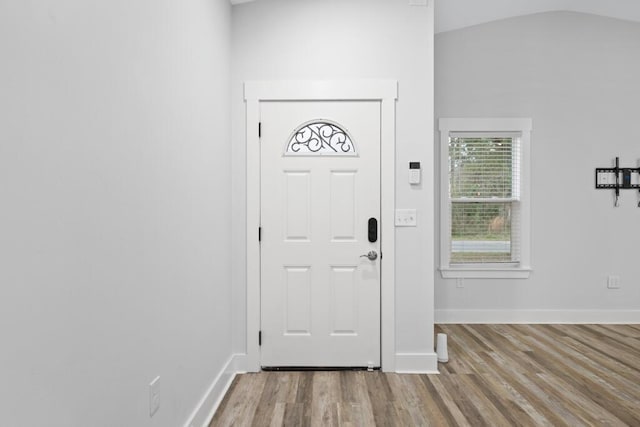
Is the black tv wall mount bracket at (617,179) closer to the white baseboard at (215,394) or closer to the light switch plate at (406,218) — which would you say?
the light switch plate at (406,218)

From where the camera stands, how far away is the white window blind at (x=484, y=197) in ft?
14.0

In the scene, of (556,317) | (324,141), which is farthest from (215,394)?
(556,317)

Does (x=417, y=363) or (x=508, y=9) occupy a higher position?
(x=508, y=9)

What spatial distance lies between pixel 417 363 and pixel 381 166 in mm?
1481

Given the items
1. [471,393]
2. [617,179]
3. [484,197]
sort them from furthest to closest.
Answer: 1. [484,197]
2. [617,179]
3. [471,393]

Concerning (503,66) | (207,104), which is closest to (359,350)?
(207,104)

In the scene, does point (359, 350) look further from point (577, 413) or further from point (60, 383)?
point (60, 383)

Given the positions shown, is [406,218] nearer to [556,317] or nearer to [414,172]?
[414,172]

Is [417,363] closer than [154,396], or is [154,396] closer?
[154,396]

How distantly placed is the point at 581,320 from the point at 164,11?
4.64 m

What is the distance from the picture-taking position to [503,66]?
4.22 m

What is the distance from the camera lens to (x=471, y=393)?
8.67 feet

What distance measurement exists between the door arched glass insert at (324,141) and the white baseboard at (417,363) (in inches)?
62.3

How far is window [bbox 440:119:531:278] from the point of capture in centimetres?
420
